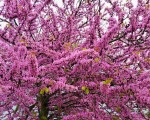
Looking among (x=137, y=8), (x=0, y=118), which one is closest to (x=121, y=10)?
(x=137, y=8)

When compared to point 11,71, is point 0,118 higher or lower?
lower

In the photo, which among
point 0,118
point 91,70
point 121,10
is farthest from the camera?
point 0,118

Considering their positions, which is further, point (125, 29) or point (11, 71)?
point (125, 29)

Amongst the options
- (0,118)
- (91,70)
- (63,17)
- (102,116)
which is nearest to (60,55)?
(91,70)

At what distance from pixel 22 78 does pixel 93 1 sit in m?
5.29

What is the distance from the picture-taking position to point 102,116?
681cm

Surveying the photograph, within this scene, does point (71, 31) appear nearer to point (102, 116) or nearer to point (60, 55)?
point (60, 55)

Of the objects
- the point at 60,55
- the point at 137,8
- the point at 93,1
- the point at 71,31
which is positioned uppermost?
the point at 93,1

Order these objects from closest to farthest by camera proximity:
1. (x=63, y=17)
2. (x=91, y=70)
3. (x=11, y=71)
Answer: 1. (x=11, y=71)
2. (x=91, y=70)
3. (x=63, y=17)

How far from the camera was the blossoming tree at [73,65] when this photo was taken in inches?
212

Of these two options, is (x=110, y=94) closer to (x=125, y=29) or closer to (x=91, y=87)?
(x=91, y=87)

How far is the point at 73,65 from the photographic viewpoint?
20.8 ft

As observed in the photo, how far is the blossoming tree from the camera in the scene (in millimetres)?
5387

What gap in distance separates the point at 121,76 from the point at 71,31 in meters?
1.61
